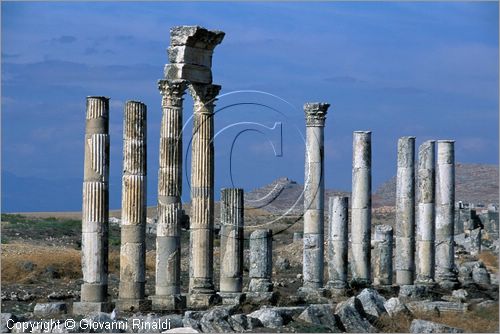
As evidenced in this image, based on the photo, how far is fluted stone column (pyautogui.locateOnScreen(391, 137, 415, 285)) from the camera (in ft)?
140

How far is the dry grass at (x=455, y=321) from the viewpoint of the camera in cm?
3064

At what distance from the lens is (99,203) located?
32.2 meters

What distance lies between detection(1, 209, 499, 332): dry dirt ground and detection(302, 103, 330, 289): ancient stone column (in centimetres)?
115

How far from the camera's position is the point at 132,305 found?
1303 inches

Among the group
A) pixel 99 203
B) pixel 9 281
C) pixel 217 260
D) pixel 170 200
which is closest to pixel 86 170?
pixel 99 203

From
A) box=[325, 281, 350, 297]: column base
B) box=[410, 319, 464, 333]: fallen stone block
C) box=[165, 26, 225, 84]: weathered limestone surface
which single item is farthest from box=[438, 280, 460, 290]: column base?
box=[410, 319, 464, 333]: fallen stone block

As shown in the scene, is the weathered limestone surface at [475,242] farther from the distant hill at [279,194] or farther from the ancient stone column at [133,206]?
the ancient stone column at [133,206]

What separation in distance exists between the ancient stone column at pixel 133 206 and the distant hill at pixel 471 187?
62975 mm

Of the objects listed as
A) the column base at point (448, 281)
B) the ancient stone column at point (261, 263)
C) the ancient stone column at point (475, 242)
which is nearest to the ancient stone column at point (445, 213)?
the column base at point (448, 281)

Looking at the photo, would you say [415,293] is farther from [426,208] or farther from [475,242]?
[475,242]

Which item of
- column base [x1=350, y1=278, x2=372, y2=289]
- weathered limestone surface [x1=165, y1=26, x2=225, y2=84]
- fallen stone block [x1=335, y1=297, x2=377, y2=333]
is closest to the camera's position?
fallen stone block [x1=335, y1=297, x2=377, y2=333]

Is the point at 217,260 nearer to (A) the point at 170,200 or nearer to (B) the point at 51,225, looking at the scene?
(A) the point at 170,200

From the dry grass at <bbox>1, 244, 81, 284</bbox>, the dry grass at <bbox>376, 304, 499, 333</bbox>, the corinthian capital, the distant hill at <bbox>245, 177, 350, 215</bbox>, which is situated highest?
the corinthian capital

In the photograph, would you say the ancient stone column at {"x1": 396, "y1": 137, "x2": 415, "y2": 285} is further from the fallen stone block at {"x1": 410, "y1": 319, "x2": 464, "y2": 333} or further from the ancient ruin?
the fallen stone block at {"x1": 410, "y1": 319, "x2": 464, "y2": 333}
